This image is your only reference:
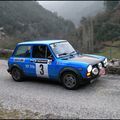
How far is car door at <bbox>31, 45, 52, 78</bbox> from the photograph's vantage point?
784 cm

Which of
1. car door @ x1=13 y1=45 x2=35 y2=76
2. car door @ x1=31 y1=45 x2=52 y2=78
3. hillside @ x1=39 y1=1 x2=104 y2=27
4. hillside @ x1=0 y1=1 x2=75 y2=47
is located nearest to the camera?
car door @ x1=31 y1=45 x2=52 y2=78

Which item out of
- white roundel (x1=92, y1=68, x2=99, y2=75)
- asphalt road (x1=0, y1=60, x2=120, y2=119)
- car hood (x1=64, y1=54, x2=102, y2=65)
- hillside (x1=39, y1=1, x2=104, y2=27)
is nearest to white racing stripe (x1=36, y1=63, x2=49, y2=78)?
asphalt road (x1=0, y1=60, x2=120, y2=119)

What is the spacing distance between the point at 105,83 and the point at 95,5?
11077 cm

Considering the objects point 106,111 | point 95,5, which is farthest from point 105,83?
point 95,5

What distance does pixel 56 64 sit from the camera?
24.8 ft

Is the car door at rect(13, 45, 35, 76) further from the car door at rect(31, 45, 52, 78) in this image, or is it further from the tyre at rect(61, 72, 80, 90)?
the tyre at rect(61, 72, 80, 90)

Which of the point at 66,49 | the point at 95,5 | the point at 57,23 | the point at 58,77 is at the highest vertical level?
the point at 95,5

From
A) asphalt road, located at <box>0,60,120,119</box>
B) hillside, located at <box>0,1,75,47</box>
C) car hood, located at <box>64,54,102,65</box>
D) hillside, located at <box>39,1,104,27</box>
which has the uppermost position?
hillside, located at <box>39,1,104,27</box>

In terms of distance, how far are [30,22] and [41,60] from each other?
61697 mm

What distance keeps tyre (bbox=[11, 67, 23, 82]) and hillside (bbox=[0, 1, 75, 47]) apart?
40.0 meters

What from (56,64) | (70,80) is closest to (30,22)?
(56,64)

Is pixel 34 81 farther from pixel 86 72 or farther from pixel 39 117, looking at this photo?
pixel 39 117

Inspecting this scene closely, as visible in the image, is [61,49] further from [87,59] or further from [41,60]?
[87,59]

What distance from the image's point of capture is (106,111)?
18.1 ft
